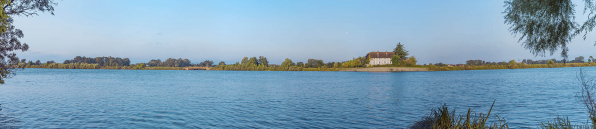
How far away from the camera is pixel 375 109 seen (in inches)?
690

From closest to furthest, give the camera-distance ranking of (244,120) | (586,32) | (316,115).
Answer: (586,32)
(244,120)
(316,115)

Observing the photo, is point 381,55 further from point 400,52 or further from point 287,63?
point 287,63

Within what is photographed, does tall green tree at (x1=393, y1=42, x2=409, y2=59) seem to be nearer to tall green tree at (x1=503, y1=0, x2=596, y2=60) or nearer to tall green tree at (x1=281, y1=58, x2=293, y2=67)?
tall green tree at (x1=281, y1=58, x2=293, y2=67)

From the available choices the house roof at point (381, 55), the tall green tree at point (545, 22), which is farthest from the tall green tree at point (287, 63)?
the tall green tree at point (545, 22)

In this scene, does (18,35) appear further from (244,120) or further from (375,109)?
(375,109)

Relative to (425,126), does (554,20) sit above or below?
above

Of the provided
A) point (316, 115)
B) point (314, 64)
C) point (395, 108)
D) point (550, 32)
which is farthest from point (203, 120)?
point (314, 64)

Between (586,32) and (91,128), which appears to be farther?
(91,128)

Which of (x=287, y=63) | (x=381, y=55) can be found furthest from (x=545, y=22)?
(x=287, y=63)

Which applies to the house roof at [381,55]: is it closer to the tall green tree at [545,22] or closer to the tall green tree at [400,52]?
the tall green tree at [400,52]

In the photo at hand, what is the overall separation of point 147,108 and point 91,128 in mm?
5816

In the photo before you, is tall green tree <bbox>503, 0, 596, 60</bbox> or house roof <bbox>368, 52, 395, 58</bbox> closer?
tall green tree <bbox>503, 0, 596, 60</bbox>

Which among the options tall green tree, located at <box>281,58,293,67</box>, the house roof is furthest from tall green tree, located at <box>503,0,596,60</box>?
tall green tree, located at <box>281,58,293,67</box>

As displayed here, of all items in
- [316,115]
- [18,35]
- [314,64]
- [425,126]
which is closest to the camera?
[425,126]
